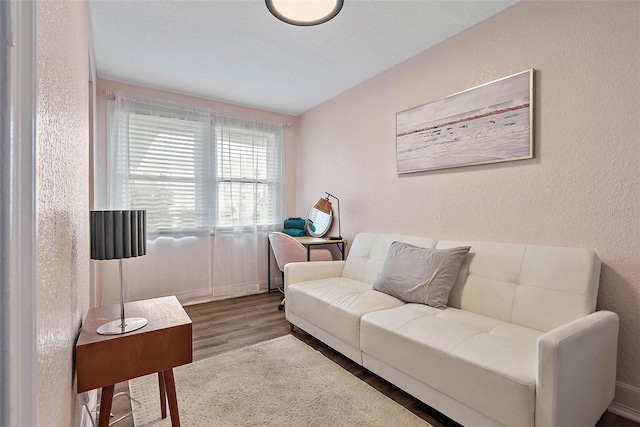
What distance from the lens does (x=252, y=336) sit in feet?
8.99

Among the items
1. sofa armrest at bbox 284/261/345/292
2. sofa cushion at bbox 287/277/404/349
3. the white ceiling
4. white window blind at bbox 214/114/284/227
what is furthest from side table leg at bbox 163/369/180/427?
white window blind at bbox 214/114/284/227

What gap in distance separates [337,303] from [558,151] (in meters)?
1.73

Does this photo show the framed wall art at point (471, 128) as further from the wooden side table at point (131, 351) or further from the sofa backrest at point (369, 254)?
the wooden side table at point (131, 351)

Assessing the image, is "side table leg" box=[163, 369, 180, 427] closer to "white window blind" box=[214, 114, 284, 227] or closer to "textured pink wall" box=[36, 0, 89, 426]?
"textured pink wall" box=[36, 0, 89, 426]

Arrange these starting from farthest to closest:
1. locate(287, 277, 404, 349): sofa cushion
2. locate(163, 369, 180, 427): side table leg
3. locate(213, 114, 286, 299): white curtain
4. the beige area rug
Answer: locate(213, 114, 286, 299): white curtain → locate(287, 277, 404, 349): sofa cushion → the beige area rug → locate(163, 369, 180, 427): side table leg

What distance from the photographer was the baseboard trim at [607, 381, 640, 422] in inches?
66.0

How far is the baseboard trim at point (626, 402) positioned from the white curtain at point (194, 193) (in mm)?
3414

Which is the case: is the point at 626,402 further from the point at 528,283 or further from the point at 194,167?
the point at 194,167

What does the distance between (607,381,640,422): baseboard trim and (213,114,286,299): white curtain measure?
3.41 m

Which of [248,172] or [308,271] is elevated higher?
[248,172]

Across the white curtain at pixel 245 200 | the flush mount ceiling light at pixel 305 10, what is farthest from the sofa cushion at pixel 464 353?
the white curtain at pixel 245 200

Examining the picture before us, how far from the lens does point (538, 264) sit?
74.4 inches

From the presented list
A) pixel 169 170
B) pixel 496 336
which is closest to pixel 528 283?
pixel 496 336

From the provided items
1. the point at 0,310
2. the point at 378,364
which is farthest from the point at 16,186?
the point at 378,364
